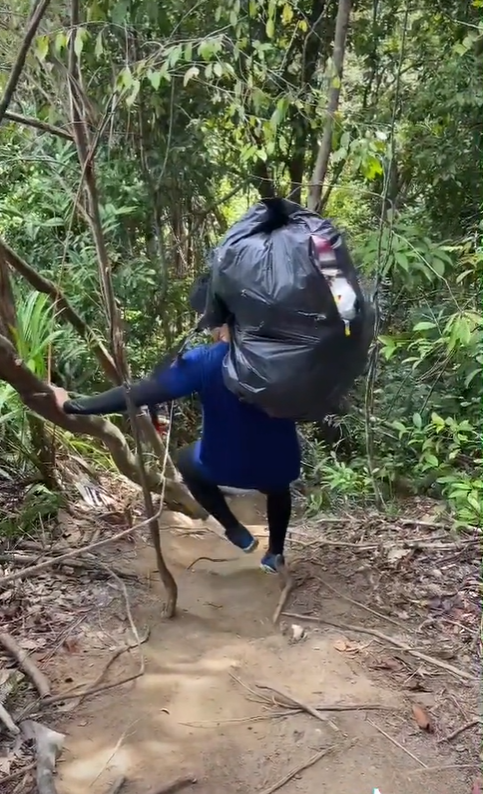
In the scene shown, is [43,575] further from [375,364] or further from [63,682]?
[375,364]

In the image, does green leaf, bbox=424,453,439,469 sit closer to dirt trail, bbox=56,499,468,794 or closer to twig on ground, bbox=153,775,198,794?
dirt trail, bbox=56,499,468,794

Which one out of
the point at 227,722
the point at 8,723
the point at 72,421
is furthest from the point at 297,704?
the point at 72,421

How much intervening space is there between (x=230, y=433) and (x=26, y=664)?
3.61ft

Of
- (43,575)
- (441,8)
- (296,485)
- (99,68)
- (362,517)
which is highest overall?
(441,8)

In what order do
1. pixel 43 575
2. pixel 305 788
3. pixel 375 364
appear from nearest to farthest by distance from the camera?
pixel 305 788
pixel 43 575
pixel 375 364

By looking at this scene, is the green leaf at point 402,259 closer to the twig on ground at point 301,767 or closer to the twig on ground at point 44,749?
the twig on ground at point 301,767

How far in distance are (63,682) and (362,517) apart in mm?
1896

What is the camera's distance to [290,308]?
218 cm

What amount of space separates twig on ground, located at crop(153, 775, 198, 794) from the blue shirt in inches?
46.3

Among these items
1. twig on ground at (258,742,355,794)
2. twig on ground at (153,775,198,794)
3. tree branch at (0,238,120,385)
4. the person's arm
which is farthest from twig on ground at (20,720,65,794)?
tree branch at (0,238,120,385)

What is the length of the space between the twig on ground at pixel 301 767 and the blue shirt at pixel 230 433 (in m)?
1.07

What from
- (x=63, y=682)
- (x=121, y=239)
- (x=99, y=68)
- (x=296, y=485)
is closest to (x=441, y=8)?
(x=99, y=68)

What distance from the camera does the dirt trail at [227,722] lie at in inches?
78.7

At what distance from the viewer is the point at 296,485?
16.1 feet
